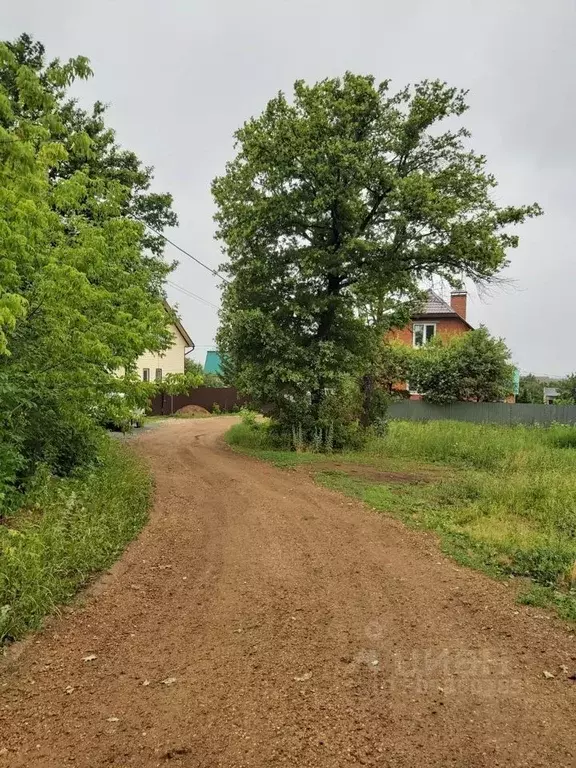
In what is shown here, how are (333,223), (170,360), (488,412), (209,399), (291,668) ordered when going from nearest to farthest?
(291,668) → (333,223) → (488,412) → (209,399) → (170,360)

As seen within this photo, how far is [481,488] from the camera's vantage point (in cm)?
895

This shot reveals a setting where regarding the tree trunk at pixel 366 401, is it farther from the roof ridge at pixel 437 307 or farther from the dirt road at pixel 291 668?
the roof ridge at pixel 437 307

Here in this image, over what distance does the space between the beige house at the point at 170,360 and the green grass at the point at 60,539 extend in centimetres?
2285

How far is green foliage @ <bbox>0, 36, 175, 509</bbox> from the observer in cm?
441

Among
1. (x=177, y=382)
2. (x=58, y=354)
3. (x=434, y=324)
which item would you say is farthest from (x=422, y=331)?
(x=58, y=354)

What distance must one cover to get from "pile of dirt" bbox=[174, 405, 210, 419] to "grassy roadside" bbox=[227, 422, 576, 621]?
47.1 ft

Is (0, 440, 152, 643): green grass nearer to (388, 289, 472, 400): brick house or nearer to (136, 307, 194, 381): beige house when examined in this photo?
(136, 307, 194, 381): beige house

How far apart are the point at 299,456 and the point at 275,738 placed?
Result: 11.0m

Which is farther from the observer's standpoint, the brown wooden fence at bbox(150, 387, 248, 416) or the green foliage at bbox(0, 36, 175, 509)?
the brown wooden fence at bbox(150, 387, 248, 416)

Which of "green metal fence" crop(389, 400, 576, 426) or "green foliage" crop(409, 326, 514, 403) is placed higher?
"green foliage" crop(409, 326, 514, 403)

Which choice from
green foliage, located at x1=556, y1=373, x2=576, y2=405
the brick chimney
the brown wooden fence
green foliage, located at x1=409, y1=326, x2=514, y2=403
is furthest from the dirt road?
the brick chimney

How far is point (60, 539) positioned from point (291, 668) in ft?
9.72

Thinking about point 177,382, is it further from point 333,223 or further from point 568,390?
point 568,390

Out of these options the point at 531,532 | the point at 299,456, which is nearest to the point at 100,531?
the point at 531,532
